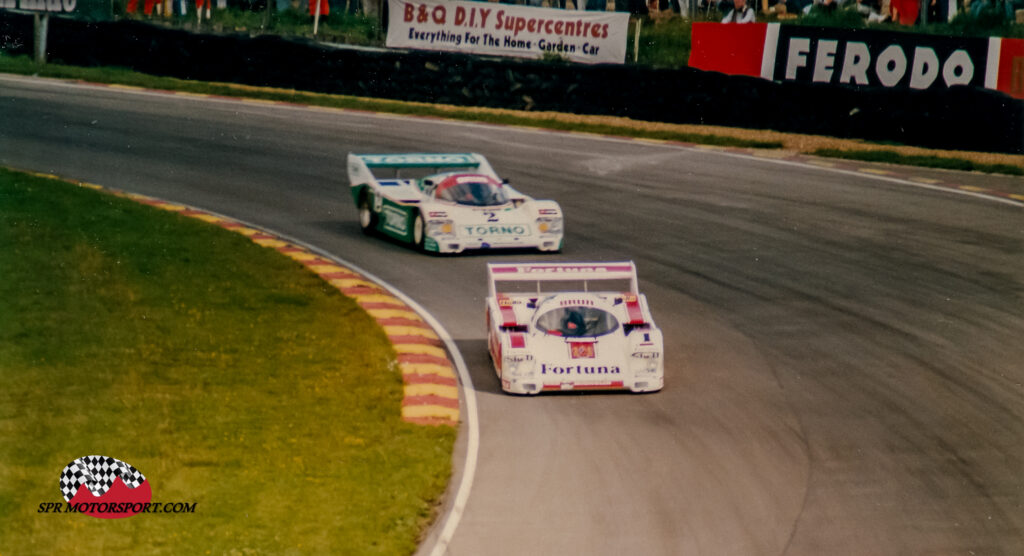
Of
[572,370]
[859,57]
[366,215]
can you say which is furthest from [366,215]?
[859,57]

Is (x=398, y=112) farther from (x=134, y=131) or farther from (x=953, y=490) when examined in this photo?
(x=953, y=490)

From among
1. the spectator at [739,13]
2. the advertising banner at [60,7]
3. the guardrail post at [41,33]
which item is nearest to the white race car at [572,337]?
the spectator at [739,13]

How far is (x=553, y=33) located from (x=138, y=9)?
1465 centimetres

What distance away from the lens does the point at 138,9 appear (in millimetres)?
41344

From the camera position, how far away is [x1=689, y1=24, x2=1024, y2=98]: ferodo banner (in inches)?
1102

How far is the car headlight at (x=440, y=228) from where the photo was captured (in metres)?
20.7

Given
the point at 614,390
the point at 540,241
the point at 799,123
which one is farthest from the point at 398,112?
the point at 614,390

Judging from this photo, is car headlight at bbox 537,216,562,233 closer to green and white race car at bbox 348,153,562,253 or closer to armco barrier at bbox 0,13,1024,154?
green and white race car at bbox 348,153,562,253

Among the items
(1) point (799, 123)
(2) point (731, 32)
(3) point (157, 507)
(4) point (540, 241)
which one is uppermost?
(2) point (731, 32)

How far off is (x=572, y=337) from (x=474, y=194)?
255 inches

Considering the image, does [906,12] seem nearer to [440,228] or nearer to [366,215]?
[366,215]

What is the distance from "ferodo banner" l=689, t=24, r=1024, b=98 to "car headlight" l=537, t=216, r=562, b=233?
11110mm

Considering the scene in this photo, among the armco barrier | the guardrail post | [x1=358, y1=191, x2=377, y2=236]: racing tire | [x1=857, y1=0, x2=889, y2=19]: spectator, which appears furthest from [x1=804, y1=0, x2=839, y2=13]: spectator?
the guardrail post

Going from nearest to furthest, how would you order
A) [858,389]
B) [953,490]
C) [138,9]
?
1. [953,490]
2. [858,389]
3. [138,9]
